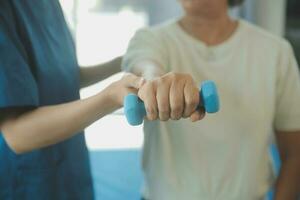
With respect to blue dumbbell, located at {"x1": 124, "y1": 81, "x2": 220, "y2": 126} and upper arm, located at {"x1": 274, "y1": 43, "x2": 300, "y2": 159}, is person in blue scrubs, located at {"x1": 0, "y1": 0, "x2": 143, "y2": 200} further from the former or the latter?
upper arm, located at {"x1": 274, "y1": 43, "x2": 300, "y2": 159}

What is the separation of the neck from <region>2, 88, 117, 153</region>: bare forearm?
34 centimetres

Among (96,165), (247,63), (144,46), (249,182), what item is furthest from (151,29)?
(96,165)

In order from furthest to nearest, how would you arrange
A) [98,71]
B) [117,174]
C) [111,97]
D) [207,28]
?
1. [117,174]
2. [98,71]
3. [207,28]
4. [111,97]

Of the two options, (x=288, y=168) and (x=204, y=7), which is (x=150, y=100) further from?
(x=288, y=168)

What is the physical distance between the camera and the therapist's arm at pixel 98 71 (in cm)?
113

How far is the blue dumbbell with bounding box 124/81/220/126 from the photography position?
511mm

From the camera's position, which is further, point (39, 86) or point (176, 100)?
point (39, 86)

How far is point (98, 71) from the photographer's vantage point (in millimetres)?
1171

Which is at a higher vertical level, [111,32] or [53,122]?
[53,122]

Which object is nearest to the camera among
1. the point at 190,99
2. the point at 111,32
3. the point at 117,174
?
the point at 190,99

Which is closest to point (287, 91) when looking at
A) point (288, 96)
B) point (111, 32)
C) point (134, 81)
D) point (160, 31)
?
point (288, 96)

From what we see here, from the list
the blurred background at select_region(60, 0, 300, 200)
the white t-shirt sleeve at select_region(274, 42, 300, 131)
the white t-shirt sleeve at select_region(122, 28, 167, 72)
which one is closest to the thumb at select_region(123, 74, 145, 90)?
the white t-shirt sleeve at select_region(122, 28, 167, 72)

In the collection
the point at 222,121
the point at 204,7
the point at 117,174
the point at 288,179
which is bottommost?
the point at 117,174

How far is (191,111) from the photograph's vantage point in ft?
1.76
